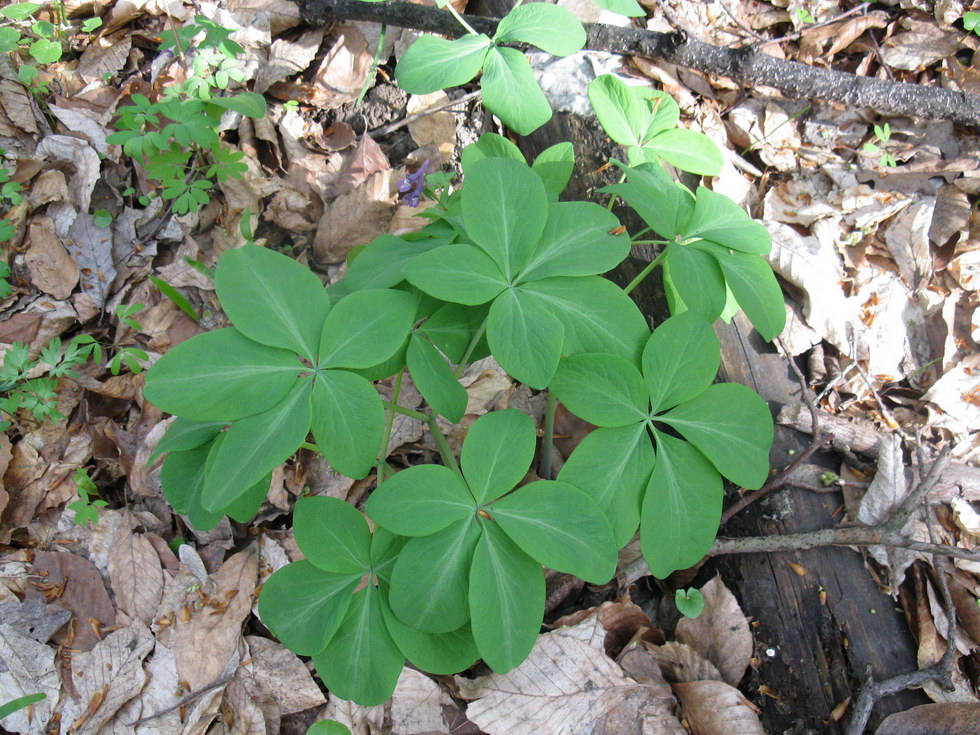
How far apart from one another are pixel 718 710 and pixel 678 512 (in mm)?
619

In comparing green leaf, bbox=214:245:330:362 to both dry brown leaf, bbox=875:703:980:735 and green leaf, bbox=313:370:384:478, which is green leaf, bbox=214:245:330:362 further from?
dry brown leaf, bbox=875:703:980:735

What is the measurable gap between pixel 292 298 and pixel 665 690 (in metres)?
1.46

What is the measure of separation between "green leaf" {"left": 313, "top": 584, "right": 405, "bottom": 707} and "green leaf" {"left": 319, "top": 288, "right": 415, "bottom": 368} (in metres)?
0.63

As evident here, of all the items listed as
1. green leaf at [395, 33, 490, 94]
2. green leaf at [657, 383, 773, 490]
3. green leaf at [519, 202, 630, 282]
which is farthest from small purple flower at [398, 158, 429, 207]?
green leaf at [657, 383, 773, 490]

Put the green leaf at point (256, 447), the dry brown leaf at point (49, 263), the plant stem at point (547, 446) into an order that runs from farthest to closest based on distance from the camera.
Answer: the dry brown leaf at point (49, 263)
the plant stem at point (547, 446)
the green leaf at point (256, 447)

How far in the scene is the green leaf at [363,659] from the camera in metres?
1.53

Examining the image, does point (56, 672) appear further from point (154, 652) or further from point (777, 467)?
point (777, 467)

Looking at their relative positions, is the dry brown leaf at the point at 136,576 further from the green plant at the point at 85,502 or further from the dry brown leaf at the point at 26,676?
the dry brown leaf at the point at 26,676

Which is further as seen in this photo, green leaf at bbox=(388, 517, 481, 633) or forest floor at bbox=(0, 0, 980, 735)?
forest floor at bbox=(0, 0, 980, 735)

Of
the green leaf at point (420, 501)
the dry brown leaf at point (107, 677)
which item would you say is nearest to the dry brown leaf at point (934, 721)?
the green leaf at point (420, 501)

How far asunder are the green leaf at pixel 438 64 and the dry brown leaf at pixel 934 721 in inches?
80.3

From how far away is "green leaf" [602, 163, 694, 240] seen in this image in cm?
162

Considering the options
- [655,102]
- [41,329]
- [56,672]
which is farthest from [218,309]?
[655,102]

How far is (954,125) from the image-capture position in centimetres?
284
